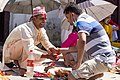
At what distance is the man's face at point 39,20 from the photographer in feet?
20.5

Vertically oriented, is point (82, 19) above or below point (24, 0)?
below

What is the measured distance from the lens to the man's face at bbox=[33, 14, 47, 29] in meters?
6.23

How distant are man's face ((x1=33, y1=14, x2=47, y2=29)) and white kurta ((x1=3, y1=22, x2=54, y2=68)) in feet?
0.28

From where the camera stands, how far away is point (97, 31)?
16.9ft

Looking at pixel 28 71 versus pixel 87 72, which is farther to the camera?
pixel 28 71

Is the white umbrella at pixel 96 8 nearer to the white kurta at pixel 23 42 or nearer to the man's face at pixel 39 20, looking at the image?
the white kurta at pixel 23 42

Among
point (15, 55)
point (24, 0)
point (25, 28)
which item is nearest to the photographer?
point (25, 28)

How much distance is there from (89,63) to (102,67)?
22cm

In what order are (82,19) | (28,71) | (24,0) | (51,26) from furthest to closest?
1. (51,26)
2. (24,0)
3. (28,71)
4. (82,19)

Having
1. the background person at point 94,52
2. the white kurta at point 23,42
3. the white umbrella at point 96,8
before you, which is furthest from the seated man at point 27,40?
the white umbrella at point 96,8

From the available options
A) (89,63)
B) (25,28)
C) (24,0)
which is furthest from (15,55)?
(24,0)

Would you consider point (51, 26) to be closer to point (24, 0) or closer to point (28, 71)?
point (24, 0)

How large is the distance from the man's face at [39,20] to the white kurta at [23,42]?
0.28 feet

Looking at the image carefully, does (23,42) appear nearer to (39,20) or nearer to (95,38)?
(39,20)
